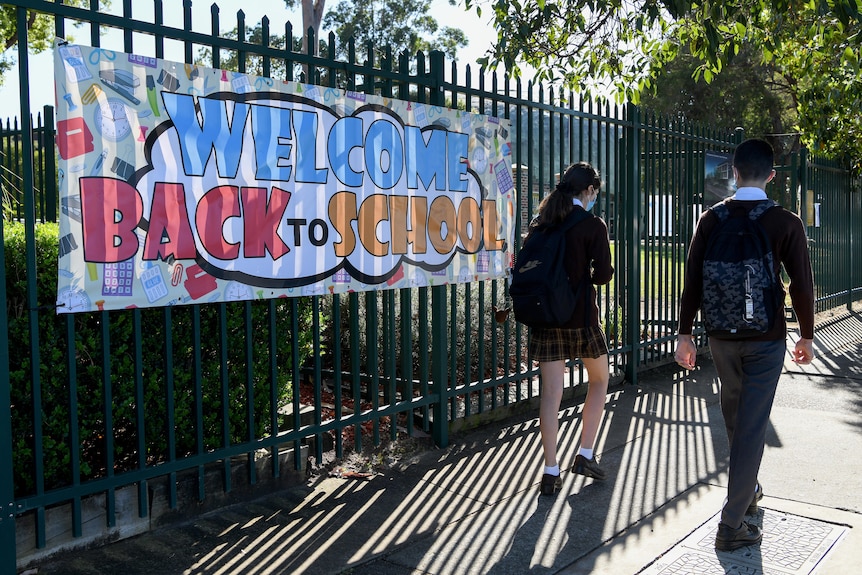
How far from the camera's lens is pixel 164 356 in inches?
162

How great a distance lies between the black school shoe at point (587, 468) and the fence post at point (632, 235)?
114 inches

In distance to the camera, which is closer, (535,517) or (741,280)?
(741,280)

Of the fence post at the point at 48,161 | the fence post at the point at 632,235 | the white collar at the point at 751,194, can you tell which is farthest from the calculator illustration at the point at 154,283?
the fence post at the point at 48,161

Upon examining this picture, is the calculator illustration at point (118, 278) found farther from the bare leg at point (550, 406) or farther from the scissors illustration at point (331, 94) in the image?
the bare leg at point (550, 406)

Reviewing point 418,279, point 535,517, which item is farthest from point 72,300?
point 535,517

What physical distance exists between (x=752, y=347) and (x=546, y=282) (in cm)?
120

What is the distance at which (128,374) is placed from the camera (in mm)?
4027

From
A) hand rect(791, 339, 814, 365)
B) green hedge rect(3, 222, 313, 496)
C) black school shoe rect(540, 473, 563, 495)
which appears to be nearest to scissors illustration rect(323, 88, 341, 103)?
green hedge rect(3, 222, 313, 496)

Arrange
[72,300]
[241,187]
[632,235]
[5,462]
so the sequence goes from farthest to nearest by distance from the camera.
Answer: [632,235] < [241,187] < [72,300] < [5,462]

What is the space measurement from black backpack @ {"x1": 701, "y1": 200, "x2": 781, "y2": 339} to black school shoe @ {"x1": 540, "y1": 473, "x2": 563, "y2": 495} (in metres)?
1.42

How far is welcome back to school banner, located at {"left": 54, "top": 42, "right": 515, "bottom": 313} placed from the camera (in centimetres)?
362

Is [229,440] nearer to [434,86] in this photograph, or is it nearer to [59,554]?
[59,554]

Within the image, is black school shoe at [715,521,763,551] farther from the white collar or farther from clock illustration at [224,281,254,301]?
clock illustration at [224,281,254,301]

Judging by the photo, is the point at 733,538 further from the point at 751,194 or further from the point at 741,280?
the point at 751,194
